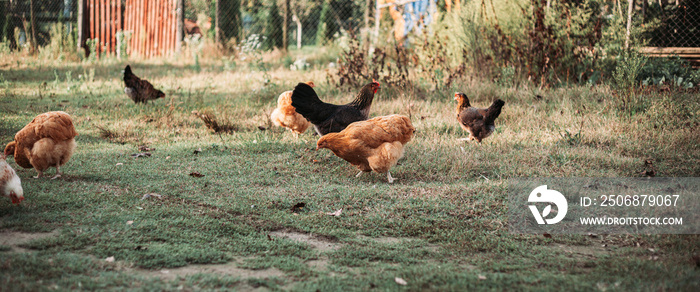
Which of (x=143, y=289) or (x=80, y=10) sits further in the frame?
(x=80, y=10)

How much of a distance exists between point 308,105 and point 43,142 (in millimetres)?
2642

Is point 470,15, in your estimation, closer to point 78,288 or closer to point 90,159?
point 90,159

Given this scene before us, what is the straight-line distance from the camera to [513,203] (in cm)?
447

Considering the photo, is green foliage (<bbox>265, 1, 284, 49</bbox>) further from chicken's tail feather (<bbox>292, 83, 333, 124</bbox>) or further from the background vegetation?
chicken's tail feather (<bbox>292, 83, 333, 124</bbox>)

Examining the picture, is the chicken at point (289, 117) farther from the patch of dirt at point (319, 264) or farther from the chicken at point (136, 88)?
the patch of dirt at point (319, 264)

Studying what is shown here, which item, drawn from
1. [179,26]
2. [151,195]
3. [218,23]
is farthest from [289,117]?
[179,26]

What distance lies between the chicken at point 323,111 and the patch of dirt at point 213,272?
2.99 m

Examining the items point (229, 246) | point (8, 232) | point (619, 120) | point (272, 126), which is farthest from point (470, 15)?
point (8, 232)

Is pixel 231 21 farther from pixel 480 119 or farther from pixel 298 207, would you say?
pixel 298 207

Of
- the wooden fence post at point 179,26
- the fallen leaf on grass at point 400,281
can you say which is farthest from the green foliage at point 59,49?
the fallen leaf on grass at point 400,281

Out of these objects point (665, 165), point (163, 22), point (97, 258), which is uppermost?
point (163, 22)

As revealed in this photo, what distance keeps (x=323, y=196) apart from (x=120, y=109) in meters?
4.90

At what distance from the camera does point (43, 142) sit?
14.6ft

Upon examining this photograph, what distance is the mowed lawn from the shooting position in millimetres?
3029
